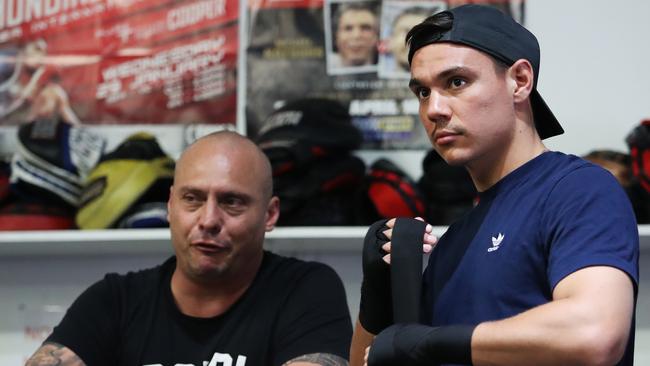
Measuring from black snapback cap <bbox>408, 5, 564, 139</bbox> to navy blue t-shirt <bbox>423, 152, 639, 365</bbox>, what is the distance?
138mm

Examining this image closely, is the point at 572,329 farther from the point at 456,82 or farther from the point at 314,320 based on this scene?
the point at 314,320

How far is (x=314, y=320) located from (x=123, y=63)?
1058 millimetres

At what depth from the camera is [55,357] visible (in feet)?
5.98

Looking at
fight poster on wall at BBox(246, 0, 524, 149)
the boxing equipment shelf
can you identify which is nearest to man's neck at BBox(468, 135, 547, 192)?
the boxing equipment shelf

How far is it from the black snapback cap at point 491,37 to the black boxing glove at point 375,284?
0.26m

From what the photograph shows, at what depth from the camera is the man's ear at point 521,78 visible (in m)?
1.26

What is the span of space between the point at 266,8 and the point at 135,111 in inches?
17.3

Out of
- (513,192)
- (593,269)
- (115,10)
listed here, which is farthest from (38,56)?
(593,269)

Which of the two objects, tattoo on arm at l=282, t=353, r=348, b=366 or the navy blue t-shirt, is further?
tattoo on arm at l=282, t=353, r=348, b=366

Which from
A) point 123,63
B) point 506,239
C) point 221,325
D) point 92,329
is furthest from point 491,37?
point 123,63

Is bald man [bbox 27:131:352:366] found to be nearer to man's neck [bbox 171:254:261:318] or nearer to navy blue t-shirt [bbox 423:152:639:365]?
man's neck [bbox 171:254:261:318]

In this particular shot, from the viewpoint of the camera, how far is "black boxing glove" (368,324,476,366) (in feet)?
3.49

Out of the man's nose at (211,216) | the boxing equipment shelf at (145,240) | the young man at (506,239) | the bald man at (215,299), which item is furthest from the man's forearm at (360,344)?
the boxing equipment shelf at (145,240)

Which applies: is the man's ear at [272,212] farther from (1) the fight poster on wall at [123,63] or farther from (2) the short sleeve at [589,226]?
(2) the short sleeve at [589,226]
